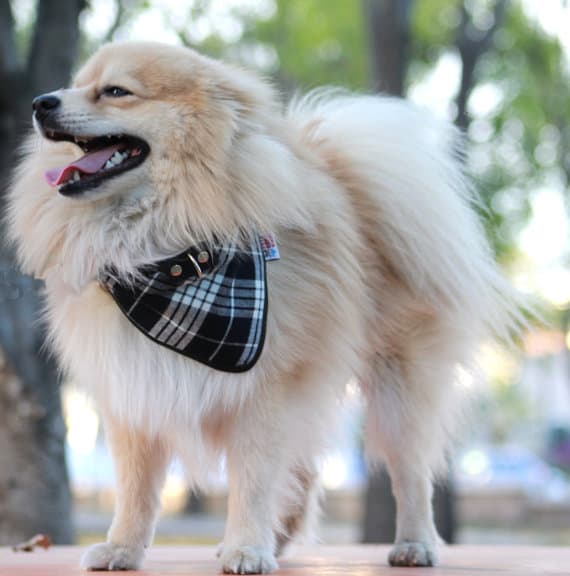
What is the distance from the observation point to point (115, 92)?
375 centimetres

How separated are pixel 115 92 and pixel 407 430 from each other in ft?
5.82

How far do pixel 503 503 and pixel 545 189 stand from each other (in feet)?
16.4

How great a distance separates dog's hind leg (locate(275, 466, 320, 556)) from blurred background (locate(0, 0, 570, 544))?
0.10 metres

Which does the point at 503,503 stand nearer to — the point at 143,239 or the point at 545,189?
the point at 545,189

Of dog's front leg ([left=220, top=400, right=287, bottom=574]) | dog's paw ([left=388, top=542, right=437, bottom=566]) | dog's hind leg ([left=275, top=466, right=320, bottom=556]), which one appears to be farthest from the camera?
dog's hind leg ([left=275, top=466, right=320, bottom=556])

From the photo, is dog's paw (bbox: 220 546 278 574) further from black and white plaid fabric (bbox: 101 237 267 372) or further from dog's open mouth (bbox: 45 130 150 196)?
dog's open mouth (bbox: 45 130 150 196)

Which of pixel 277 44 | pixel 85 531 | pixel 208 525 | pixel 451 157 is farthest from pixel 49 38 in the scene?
pixel 208 525

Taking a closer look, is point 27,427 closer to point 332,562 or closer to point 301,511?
point 301,511

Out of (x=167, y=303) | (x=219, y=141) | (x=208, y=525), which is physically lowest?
(x=208, y=525)

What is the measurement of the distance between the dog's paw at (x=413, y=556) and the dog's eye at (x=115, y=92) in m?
1.99

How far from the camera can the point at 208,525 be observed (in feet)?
57.4

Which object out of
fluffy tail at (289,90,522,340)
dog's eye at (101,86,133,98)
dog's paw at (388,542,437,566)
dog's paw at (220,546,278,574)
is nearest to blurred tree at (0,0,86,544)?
fluffy tail at (289,90,522,340)

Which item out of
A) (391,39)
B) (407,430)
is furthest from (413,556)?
(391,39)

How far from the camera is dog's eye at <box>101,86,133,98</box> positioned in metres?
3.75
